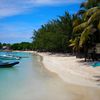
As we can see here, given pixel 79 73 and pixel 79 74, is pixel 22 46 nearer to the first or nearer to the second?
pixel 79 73

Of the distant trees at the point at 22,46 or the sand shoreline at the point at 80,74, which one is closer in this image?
the sand shoreline at the point at 80,74

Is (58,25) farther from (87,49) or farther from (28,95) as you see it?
(28,95)

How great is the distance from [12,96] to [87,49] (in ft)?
68.2

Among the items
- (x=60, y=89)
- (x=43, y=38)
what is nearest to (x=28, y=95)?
(x=60, y=89)

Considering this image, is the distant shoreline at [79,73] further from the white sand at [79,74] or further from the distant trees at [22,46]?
the distant trees at [22,46]

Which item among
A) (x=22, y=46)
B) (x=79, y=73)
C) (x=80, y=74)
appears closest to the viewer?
(x=80, y=74)

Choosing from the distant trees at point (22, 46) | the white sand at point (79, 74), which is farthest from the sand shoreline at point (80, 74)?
the distant trees at point (22, 46)

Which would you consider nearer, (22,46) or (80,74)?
(80,74)

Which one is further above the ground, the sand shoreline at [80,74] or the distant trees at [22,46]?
the distant trees at [22,46]

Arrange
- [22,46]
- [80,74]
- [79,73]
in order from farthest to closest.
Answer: [22,46], [79,73], [80,74]

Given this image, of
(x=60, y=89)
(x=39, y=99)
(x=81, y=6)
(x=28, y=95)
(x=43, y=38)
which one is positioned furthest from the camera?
(x=43, y=38)

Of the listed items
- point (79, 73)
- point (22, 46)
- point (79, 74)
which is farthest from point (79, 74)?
point (22, 46)

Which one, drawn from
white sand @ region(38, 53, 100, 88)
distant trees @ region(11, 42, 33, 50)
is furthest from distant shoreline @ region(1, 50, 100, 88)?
distant trees @ region(11, 42, 33, 50)

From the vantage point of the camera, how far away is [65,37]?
53.4 metres
